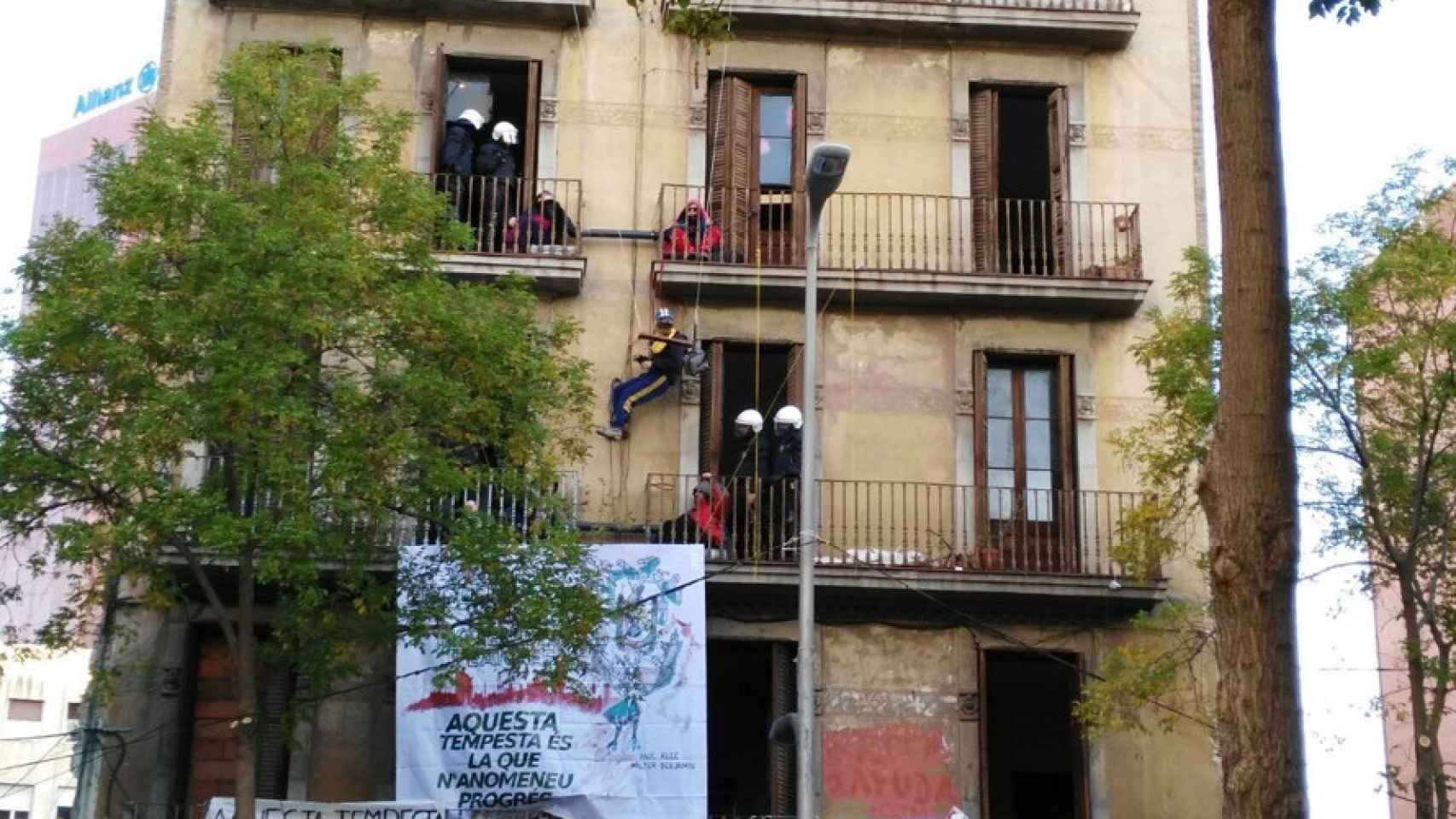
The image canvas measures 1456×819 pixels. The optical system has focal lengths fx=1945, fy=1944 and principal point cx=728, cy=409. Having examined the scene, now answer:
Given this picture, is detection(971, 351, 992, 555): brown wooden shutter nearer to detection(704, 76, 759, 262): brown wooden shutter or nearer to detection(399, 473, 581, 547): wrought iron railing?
detection(704, 76, 759, 262): brown wooden shutter

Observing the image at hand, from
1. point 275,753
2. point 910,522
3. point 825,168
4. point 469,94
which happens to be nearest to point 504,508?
point 275,753

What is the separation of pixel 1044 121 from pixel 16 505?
1324 cm

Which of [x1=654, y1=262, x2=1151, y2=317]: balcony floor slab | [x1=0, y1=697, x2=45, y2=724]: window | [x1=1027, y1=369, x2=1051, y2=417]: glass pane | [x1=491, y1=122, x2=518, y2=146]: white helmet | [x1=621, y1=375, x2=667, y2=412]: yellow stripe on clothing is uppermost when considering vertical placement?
[x1=491, y1=122, x2=518, y2=146]: white helmet

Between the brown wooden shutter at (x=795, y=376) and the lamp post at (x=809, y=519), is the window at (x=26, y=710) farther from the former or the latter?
the lamp post at (x=809, y=519)

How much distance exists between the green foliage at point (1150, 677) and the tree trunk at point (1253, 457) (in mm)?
8830

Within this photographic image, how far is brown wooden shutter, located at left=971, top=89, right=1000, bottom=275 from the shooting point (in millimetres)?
22844

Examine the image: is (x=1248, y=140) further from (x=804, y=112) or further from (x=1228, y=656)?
(x=804, y=112)

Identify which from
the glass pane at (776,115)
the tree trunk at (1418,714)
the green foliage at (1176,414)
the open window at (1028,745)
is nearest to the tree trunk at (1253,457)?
the tree trunk at (1418,714)

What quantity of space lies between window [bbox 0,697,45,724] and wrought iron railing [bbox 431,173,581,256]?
42441 mm

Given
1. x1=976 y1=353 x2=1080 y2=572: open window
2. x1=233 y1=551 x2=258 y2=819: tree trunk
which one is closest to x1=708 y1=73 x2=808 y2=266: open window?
x1=976 y1=353 x2=1080 y2=572: open window

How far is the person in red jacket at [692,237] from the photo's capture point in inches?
881

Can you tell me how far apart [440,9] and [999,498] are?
28.9ft

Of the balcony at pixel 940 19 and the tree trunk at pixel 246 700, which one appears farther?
the balcony at pixel 940 19

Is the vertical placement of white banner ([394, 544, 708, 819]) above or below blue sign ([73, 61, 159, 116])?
below
